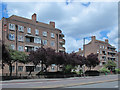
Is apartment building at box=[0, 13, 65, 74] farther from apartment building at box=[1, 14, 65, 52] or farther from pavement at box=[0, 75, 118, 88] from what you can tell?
pavement at box=[0, 75, 118, 88]

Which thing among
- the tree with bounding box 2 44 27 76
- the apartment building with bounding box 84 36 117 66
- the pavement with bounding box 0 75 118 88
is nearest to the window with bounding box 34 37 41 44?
the tree with bounding box 2 44 27 76

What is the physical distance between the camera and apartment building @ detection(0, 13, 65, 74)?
1603 inches

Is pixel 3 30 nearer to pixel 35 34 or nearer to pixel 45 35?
pixel 35 34

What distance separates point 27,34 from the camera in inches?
1761

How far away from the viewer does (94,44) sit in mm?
76125

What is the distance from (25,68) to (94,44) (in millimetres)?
42646

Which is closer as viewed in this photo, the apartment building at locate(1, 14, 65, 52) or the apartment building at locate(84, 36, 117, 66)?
the apartment building at locate(1, 14, 65, 52)

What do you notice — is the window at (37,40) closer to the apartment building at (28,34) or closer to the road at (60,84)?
the apartment building at (28,34)

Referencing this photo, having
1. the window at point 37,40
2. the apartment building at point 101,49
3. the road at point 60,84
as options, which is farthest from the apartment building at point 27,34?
the apartment building at point 101,49

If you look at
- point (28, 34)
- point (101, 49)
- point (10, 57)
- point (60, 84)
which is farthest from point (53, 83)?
point (101, 49)

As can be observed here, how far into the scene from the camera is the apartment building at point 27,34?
134 ft

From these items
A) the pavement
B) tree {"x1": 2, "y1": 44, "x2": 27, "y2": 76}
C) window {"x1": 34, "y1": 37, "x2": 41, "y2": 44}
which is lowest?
the pavement

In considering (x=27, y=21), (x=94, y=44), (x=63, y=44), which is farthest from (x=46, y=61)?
(x=94, y=44)

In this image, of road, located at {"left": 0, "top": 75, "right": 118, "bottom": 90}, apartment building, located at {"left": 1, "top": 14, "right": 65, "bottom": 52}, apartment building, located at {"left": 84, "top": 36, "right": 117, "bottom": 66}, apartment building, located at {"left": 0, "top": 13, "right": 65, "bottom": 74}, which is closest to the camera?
road, located at {"left": 0, "top": 75, "right": 118, "bottom": 90}
